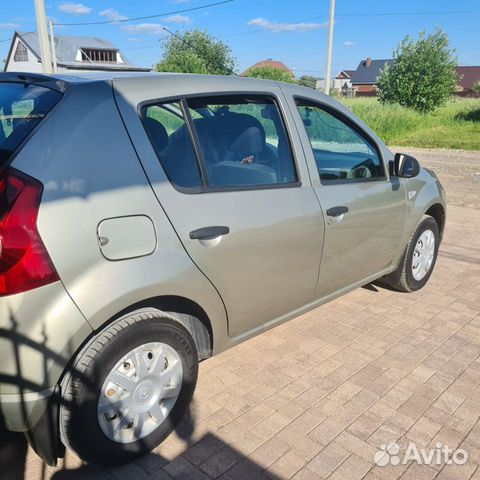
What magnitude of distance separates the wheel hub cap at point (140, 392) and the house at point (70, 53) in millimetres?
60498

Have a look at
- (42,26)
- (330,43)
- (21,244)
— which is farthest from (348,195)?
(330,43)

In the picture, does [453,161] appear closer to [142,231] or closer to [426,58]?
[142,231]

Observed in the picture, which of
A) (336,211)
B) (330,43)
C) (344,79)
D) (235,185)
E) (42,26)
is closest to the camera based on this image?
(235,185)

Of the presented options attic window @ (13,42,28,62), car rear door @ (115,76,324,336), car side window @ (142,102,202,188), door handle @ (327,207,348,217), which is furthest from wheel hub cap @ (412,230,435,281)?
attic window @ (13,42,28,62)

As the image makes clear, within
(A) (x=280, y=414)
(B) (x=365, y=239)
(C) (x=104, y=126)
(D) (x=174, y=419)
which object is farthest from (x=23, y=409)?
(B) (x=365, y=239)

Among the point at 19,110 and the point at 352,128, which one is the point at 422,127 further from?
the point at 19,110

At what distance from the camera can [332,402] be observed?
2.81 m

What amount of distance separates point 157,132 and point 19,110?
63 cm

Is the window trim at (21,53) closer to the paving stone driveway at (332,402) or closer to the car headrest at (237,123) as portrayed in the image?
the car headrest at (237,123)

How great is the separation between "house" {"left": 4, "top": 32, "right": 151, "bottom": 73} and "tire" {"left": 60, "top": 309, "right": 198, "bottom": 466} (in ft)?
198

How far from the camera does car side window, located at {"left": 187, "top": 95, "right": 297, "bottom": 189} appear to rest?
2.53 meters

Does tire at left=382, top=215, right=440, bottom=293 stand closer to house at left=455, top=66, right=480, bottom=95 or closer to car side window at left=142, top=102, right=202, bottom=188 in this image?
car side window at left=142, top=102, right=202, bottom=188

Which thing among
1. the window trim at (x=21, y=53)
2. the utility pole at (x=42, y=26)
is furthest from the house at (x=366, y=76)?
the utility pole at (x=42, y=26)

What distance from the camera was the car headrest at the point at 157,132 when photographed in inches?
88.7
